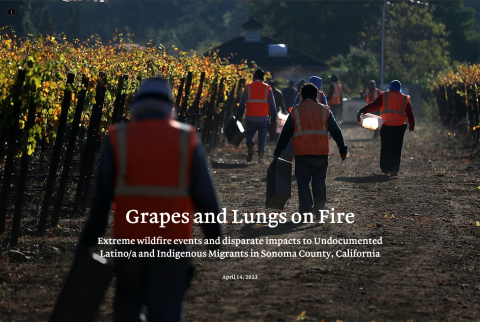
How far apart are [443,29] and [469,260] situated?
226 ft

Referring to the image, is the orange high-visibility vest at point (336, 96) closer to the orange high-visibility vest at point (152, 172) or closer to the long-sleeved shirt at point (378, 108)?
the long-sleeved shirt at point (378, 108)

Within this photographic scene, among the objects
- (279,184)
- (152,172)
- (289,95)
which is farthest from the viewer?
(289,95)

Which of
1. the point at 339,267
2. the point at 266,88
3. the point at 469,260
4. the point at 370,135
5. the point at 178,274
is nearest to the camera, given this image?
the point at 178,274

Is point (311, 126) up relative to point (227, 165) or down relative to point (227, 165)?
up

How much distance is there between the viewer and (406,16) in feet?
245

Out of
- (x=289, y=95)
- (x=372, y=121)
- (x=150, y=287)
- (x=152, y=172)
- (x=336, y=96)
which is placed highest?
(x=336, y=96)

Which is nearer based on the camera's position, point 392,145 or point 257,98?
A: point 392,145

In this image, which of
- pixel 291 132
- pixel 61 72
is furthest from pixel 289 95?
pixel 291 132

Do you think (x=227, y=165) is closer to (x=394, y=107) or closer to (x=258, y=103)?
(x=258, y=103)

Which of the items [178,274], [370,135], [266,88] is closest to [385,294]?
[178,274]

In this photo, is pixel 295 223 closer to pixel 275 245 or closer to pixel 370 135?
pixel 275 245

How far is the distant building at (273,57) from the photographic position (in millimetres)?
58844

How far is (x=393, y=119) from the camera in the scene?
53.7ft

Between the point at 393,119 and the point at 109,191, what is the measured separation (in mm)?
12253
